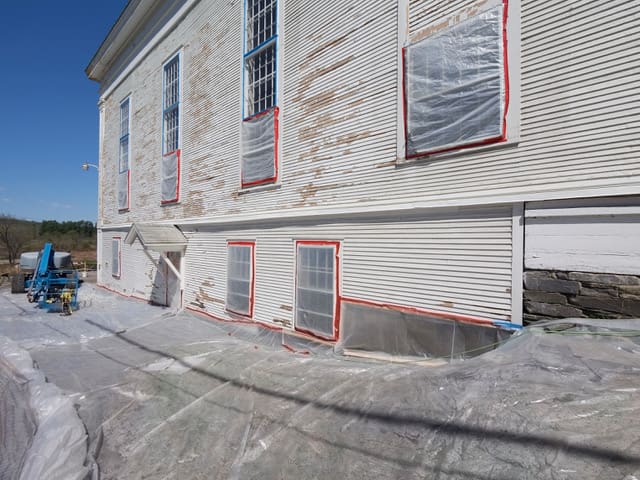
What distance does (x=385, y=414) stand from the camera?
8.64 feet

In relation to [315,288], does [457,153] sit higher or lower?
higher

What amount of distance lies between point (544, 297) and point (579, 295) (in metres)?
0.33

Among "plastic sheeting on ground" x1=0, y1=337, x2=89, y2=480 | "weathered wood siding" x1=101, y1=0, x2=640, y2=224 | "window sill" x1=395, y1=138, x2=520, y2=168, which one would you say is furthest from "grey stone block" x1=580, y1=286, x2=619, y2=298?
"plastic sheeting on ground" x1=0, y1=337, x2=89, y2=480

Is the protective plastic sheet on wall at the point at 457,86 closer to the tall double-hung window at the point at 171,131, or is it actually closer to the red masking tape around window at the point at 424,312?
the red masking tape around window at the point at 424,312

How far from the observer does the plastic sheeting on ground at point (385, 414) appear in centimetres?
195

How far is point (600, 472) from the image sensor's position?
5.56 ft

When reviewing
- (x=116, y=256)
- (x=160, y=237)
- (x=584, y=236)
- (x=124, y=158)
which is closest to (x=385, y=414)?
(x=584, y=236)

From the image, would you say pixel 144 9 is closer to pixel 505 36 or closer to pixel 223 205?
pixel 223 205

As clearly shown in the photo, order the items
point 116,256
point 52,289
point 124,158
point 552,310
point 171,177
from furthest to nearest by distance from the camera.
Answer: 1. point 116,256
2. point 124,158
3. point 52,289
4. point 171,177
5. point 552,310

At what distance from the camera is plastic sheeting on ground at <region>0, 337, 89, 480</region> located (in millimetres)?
3139

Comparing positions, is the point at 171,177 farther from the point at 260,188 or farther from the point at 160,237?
the point at 260,188

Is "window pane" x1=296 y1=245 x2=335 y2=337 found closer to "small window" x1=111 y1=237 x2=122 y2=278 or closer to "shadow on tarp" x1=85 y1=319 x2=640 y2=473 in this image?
"shadow on tarp" x1=85 y1=319 x2=640 y2=473

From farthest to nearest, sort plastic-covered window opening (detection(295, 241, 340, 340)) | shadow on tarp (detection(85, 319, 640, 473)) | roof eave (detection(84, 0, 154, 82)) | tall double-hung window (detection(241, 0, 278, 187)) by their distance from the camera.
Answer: roof eave (detection(84, 0, 154, 82)), tall double-hung window (detection(241, 0, 278, 187)), plastic-covered window opening (detection(295, 241, 340, 340)), shadow on tarp (detection(85, 319, 640, 473))

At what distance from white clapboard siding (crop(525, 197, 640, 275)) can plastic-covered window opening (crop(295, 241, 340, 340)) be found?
321 centimetres
